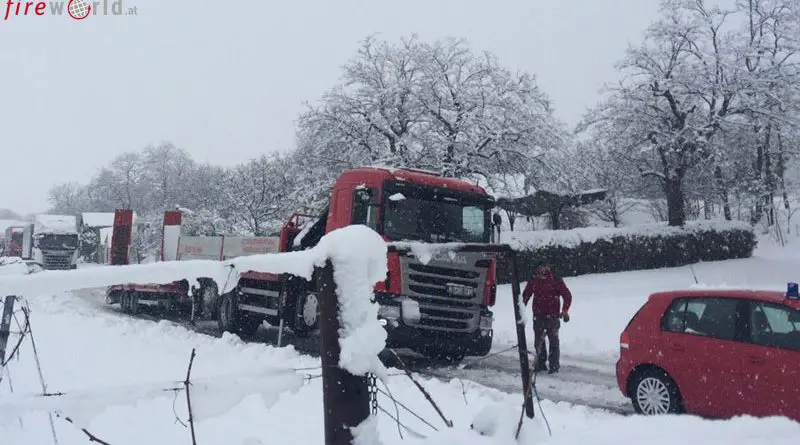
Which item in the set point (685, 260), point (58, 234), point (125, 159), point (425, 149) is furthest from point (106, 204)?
point (685, 260)

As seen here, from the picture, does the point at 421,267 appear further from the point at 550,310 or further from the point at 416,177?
the point at 550,310

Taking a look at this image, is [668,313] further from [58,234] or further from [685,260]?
[58,234]

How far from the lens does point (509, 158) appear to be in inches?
962

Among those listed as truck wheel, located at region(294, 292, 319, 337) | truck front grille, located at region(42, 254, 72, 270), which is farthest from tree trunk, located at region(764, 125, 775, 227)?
truck front grille, located at region(42, 254, 72, 270)

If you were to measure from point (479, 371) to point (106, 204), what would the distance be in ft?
295

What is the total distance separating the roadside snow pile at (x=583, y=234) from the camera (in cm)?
2058

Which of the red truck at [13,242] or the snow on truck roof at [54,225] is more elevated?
the snow on truck roof at [54,225]

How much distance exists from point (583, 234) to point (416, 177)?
44.1 feet

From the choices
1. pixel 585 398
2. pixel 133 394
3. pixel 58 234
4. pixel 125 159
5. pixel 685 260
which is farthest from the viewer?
pixel 125 159

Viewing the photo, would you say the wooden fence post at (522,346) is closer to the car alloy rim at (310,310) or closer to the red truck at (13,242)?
the car alloy rim at (310,310)

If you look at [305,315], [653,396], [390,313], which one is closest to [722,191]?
[305,315]

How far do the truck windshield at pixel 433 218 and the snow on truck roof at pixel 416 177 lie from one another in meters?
0.22

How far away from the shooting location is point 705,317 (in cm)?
640

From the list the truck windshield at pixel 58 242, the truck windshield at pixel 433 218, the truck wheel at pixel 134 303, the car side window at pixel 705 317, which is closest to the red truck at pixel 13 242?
the truck windshield at pixel 58 242
